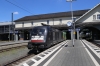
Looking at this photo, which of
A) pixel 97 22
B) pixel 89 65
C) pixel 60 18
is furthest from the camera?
pixel 60 18

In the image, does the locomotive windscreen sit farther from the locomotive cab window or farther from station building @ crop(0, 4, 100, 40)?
station building @ crop(0, 4, 100, 40)

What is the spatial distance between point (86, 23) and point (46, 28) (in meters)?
26.9

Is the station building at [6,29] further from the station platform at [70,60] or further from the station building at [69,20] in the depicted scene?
the station platform at [70,60]

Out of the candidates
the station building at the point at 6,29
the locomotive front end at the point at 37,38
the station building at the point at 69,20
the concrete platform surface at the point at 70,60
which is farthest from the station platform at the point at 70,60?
the station building at the point at 6,29

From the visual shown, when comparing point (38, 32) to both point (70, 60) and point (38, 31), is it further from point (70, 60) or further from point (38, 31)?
point (70, 60)

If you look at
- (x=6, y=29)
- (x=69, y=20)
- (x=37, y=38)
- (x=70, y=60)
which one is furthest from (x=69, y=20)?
(x=70, y=60)

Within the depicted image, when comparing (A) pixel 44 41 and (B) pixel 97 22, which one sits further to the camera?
(B) pixel 97 22

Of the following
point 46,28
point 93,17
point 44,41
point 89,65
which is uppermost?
point 93,17

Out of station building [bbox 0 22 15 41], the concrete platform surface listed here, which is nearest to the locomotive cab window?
the concrete platform surface

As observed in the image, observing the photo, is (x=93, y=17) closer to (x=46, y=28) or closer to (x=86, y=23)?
(x=86, y=23)

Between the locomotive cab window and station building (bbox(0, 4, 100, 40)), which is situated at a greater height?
station building (bbox(0, 4, 100, 40))

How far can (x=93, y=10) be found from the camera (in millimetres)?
44094

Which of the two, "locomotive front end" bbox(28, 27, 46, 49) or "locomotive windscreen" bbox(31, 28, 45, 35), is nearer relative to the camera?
"locomotive front end" bbox(28, 27, 46, 49)

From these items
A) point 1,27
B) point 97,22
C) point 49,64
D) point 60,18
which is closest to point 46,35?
point 49,64
